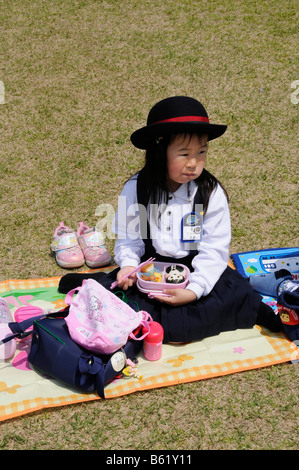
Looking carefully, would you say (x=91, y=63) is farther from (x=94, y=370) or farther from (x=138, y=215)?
(x=94, y=370)

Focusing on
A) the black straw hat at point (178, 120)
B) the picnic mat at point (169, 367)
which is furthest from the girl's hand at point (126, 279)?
the black straw hat at point (178, 120)

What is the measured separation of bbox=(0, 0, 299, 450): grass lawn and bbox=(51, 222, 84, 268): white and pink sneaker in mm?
115

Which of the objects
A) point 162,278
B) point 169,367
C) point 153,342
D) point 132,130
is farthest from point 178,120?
point 132,130

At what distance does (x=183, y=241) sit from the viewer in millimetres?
3051

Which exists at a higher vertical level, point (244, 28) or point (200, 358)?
point (244, 28)

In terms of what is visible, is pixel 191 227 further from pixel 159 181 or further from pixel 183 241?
pixel 159 181

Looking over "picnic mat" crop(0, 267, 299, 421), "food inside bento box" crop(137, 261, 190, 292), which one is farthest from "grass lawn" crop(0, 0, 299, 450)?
"food inside bento box" crop(137, 261, 190, 292)

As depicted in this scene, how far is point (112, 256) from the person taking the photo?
3938mm

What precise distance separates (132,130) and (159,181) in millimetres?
2642

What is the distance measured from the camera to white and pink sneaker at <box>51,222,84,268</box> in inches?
147

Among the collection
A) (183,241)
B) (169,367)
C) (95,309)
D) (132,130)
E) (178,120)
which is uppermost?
(178,120)

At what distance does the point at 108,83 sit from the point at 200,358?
14.7ft
